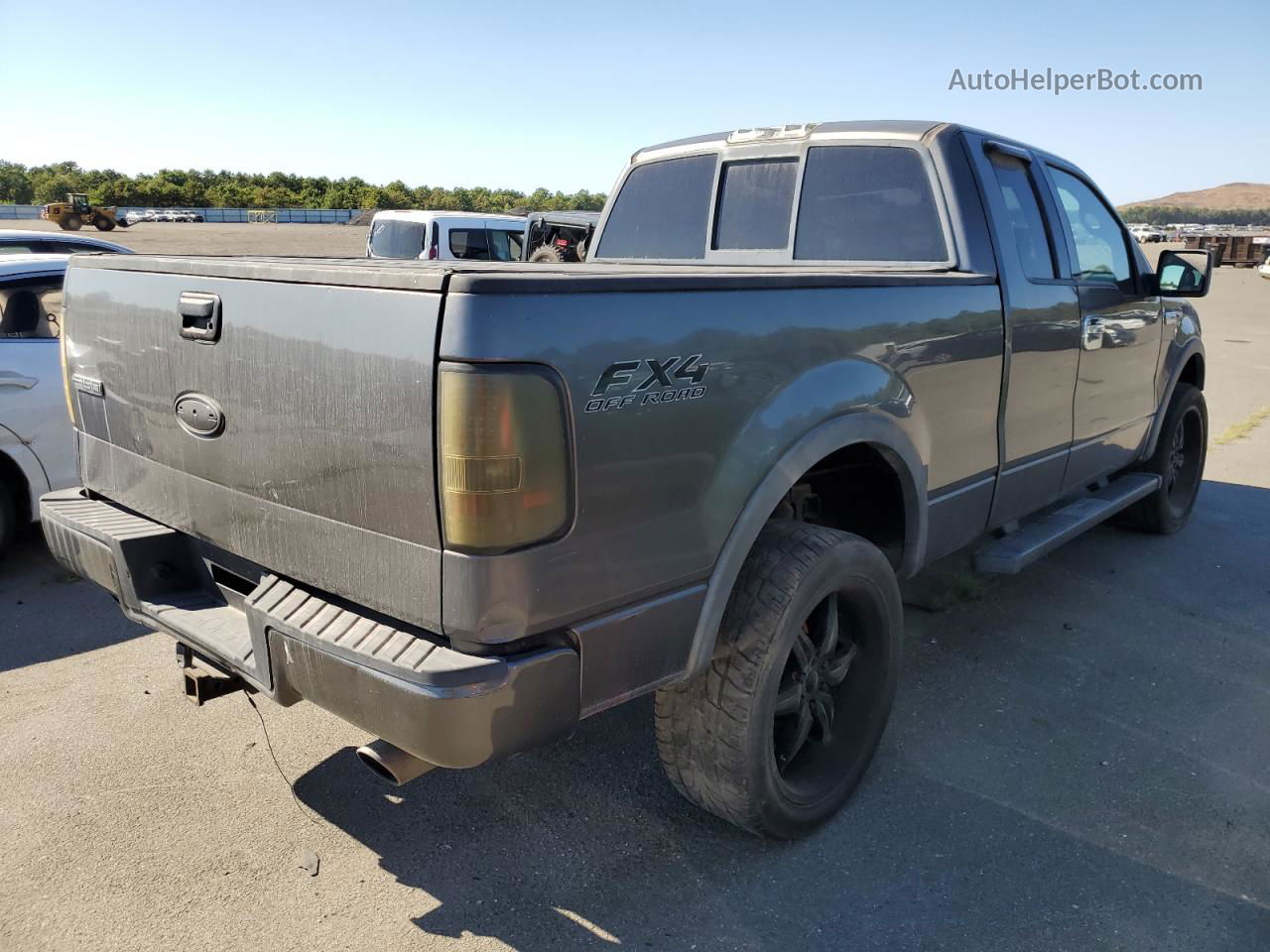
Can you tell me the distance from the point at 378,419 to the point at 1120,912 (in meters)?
2.25

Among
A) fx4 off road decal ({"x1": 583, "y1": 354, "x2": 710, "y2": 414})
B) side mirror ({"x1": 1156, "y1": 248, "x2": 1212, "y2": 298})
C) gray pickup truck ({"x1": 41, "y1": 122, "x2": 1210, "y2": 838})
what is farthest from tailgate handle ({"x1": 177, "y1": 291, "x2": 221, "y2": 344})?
Result: side mirror ({"x1": 1156, "y1": 248, "x2": 1212, "y2": 298})

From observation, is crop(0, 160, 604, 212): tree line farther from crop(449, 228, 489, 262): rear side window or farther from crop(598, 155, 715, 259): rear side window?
crop(598, 155, 715, 259): rear side window

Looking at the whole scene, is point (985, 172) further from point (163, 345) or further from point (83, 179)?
point (83, 179)

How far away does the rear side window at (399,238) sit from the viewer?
14.2 m

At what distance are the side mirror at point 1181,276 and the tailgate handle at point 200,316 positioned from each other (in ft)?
13.6

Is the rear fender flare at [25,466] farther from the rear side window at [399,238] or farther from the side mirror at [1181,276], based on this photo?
the rear side window at [399,238]

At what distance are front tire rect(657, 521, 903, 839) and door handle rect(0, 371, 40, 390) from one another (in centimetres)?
395

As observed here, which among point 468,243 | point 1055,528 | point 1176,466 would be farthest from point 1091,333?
point 468,243

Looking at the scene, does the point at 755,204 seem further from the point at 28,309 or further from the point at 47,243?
the point at 47,243

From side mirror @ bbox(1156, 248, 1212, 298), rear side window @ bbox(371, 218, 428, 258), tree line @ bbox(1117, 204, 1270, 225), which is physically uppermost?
tree line @ bbox(1117, 204, 1270, 225)

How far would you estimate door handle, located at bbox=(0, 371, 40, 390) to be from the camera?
4.75 meters

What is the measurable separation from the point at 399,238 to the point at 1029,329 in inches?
486

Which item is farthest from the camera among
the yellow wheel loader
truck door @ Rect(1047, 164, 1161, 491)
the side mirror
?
the yellow wheel loader

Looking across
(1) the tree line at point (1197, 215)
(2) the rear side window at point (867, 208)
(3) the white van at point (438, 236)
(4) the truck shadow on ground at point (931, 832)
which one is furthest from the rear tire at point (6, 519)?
(1) the tree line at point (1197, 215)
